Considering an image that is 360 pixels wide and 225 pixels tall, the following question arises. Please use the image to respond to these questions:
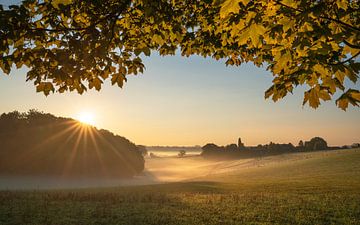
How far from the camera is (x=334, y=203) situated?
19.1 metres

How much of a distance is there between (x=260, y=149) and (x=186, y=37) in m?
118

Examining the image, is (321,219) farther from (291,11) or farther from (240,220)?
(291,11)

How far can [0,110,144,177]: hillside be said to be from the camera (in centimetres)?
6238

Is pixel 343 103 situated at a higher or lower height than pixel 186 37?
lower

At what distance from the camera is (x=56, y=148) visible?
212 feet

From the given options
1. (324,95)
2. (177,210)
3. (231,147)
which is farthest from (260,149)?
(324,95)

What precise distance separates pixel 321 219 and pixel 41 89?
13091 millimetres

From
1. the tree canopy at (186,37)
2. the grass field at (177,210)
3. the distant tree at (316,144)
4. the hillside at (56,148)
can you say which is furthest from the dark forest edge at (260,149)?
the tree canopy at (186,37)

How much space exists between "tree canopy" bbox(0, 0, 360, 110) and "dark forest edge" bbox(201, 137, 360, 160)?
110822mm

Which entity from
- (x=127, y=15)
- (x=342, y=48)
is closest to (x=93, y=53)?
(x=127, y=15)

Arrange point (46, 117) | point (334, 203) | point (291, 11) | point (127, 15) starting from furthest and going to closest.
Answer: point (46, 117), point (334, 203), point (127, 15), point (291, 11)

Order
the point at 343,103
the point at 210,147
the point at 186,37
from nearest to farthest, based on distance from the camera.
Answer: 1. the point at 343,103
2. the point at 186,37
3. the point at 210,147

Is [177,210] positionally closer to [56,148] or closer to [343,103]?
[343,103]

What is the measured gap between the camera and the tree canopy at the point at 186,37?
4.50m
